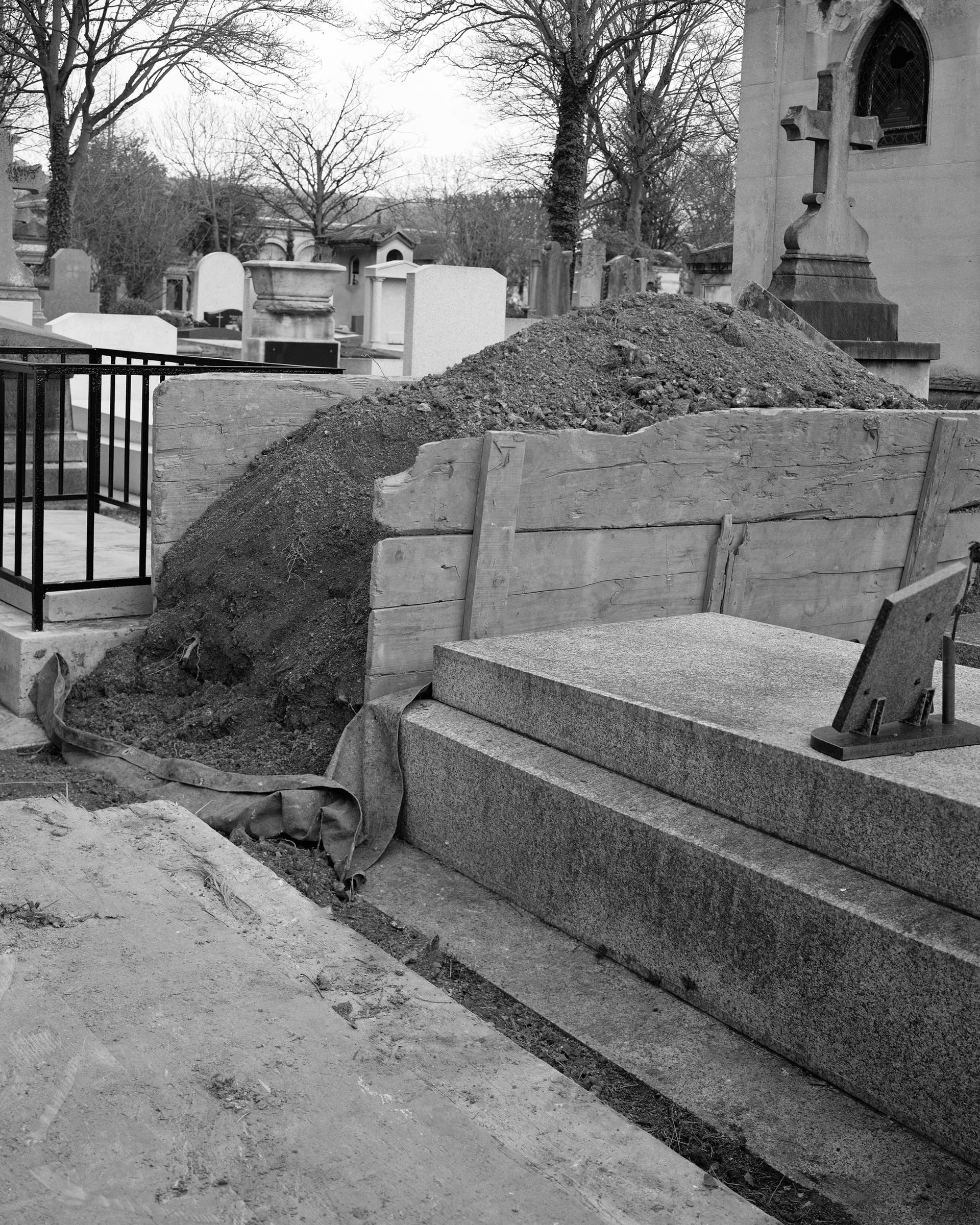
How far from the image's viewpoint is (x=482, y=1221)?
187 centimetres

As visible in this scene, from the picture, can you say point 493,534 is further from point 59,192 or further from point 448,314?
point 59,192

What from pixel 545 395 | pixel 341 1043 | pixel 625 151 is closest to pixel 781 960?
pixel 341 1043

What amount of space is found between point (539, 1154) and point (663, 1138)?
46cm

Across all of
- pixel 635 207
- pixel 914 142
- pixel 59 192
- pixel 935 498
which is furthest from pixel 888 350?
pixel 635 207

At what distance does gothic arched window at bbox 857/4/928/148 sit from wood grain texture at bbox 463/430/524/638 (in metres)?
9.11

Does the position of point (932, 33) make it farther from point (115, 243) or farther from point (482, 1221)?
point (115, 243)

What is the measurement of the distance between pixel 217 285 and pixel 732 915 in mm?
36996

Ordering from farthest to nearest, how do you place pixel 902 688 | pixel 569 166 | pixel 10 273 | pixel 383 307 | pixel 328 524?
pixel 569 166 < pixel 383 307 < pixel 10 273 < pixel 328 524 < pixel 902 688

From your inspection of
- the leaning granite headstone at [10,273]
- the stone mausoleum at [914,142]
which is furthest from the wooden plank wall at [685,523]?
the leaning granite headstone at [10,273]

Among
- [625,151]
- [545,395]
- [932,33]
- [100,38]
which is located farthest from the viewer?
[625,151]

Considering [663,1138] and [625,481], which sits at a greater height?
[625,481]

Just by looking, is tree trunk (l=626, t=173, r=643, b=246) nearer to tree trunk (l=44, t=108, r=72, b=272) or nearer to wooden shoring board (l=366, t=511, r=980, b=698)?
tree trunk (l=44, t=108, r=72, b=272)

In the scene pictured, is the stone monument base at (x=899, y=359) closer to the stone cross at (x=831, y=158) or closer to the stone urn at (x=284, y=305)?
the stone cross at (x=831, y=158)

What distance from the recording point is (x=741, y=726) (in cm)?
307
